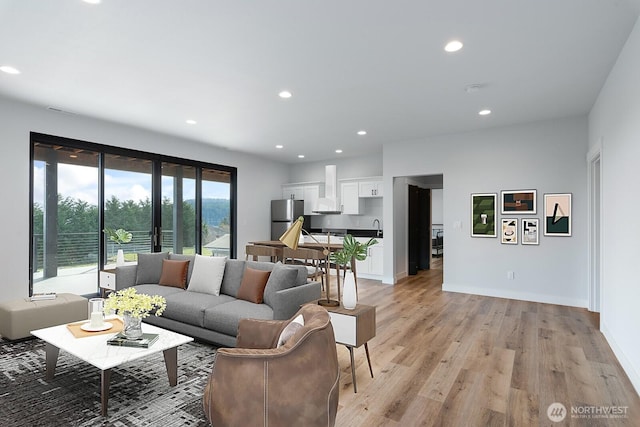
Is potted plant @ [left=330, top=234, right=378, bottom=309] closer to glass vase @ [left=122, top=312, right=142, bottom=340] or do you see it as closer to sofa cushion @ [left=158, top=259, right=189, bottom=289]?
glass vase @ [left=122, top=312, right=142, bottom=340]

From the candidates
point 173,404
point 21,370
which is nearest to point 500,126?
point 173,404

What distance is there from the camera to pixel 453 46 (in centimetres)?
302

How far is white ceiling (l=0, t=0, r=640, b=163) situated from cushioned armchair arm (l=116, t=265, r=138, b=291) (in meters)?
2.14

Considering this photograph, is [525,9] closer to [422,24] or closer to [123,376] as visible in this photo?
[422,24]

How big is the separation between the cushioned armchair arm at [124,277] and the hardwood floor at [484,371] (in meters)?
2.81

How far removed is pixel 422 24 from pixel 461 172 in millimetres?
3835

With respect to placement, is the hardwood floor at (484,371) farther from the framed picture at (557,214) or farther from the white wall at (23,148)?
the white wall at (23,148)

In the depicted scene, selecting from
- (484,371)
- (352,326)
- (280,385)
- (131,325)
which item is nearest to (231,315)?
(131,325)

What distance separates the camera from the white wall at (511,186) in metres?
5.16

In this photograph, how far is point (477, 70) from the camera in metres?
3.51

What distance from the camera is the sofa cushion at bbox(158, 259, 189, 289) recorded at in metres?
4.29

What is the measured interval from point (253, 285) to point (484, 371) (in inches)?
88.9

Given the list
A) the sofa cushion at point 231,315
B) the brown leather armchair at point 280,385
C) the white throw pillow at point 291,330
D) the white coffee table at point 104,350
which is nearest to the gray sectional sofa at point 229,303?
A: the sofa cushion at point 231,315

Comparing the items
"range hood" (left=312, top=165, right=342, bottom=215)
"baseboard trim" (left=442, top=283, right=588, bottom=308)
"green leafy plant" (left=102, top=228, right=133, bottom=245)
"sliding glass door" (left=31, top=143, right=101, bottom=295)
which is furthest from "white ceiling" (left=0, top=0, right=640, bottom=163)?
"baseboard trim" (left=442, top=283, right=588, bottom=308)
